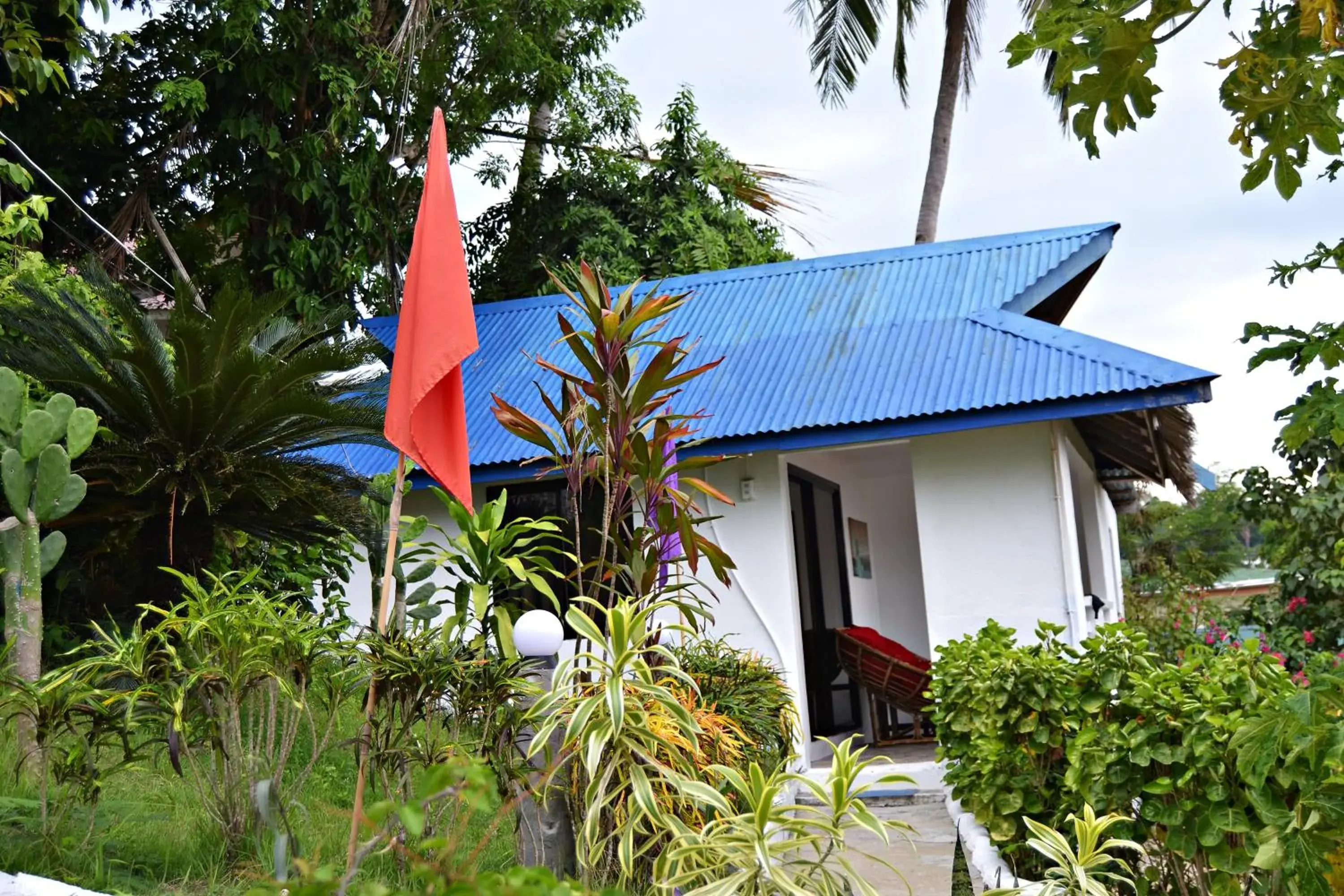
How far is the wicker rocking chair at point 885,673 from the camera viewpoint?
10344mm

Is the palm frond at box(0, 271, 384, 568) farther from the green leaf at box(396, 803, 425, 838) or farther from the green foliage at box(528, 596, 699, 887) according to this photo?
the green leaf at box(396, 803, 425, 838)

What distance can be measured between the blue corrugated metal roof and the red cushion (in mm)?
2419

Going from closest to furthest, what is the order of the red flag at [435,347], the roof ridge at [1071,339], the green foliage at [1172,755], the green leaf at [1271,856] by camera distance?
the green foliage at [1172,755] < the green leaf at [1271,856] < the red flag at [435,347] < the roof ridge at [1071,339]

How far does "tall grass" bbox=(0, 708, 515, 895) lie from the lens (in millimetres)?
3906

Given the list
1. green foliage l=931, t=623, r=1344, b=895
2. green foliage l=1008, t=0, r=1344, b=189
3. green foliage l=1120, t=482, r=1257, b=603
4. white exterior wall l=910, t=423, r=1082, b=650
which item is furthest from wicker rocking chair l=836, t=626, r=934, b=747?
Result: green foliage l=1120, t=482, r=1257, b=603

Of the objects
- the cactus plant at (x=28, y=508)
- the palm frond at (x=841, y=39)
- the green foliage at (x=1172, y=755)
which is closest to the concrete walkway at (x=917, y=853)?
the green foliage at (x=1172, y=755)

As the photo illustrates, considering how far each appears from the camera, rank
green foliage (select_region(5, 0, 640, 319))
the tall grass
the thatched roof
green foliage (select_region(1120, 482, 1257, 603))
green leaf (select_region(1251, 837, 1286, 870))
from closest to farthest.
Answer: green leaf (select_region(1251, 837, 1286, 870)), the tall grass, the thatched roof, green foliage (select_region(5, 0, 640, 319)), green foliage (select_region(1120, 482, 1257, 603))

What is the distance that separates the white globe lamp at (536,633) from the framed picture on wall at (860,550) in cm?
868

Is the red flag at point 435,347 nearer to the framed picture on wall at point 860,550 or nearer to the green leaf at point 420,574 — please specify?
the green leaf at point 420,574

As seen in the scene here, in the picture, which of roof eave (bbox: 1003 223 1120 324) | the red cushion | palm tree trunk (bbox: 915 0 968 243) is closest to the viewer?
roof eave (bbox: 1003 223 1120 324)

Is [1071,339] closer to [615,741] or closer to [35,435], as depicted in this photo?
[615,741]

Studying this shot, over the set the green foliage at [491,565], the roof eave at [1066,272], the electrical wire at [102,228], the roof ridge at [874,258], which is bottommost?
the green foliage at [491,565]

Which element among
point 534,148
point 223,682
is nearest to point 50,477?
point 223,682

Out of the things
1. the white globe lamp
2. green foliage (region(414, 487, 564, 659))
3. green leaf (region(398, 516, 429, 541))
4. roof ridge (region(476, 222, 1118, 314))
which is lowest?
the white globe lamp
